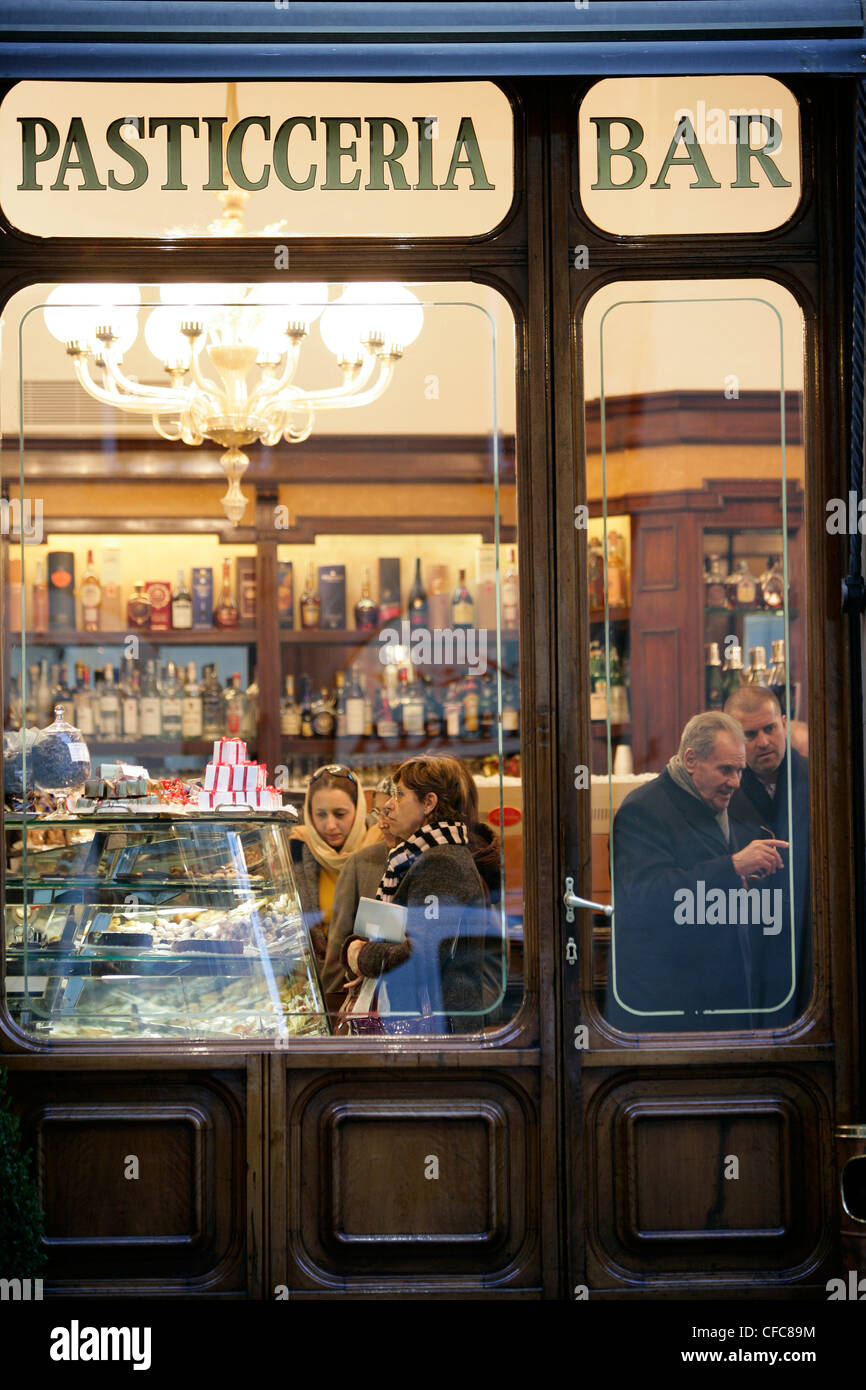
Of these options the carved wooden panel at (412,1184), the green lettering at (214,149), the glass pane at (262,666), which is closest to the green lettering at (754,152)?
the glass pane at (262,666)

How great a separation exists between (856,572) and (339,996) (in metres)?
1.63

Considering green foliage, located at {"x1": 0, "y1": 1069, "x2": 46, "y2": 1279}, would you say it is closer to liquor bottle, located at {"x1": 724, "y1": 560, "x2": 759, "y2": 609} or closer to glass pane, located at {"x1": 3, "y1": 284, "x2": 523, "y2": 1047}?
glass pane, located at {"x1": 3, "y1": 284, "x2": 523, "y2": 1047}

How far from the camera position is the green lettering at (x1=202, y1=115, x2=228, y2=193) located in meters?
3.26

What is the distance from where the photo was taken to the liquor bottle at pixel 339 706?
12.6ft

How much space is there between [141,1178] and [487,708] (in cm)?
144

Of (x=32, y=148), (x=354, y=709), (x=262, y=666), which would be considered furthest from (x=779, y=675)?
(x=32, y=148)

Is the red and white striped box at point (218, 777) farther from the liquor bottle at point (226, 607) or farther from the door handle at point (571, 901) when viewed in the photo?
the door handle at point (571, 901)

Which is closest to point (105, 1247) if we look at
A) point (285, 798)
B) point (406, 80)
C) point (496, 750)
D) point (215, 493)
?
point (285, 798)

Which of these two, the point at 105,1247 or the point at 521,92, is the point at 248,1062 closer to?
the point at 105,1247

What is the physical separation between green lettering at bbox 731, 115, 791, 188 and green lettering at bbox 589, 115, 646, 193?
9.4 inches

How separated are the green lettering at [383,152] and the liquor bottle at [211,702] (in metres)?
1.53

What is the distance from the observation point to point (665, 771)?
3.30 m

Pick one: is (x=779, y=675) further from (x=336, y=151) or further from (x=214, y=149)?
(x=214, y=149)

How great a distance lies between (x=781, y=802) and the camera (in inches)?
129
